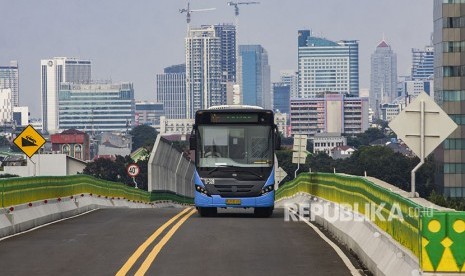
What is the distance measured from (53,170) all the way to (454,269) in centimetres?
12415

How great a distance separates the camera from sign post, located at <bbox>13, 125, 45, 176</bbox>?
47844 mm

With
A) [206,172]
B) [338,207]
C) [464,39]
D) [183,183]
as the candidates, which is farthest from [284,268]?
[464,39]

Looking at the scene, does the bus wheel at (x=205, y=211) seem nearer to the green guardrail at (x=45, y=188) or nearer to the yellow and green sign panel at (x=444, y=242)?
the green guardrail at (x=45, y=188)

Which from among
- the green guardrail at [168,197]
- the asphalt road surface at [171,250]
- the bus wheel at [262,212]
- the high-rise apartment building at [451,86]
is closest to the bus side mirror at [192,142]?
the bus wheel at [262,212]

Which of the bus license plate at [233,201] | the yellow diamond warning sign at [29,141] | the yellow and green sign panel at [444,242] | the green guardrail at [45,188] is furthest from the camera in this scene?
the yellow diamond warning sign at [29,141]

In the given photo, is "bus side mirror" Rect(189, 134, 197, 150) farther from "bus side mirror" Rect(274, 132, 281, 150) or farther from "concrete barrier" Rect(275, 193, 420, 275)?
"concrete barrier" Rect(275, 193, 420, 275)

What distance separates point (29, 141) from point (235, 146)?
13.9 meters

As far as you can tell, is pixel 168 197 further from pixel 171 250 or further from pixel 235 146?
pixel 171 250

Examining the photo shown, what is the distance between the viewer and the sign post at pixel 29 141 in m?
47.8

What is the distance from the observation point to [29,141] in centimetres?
4809

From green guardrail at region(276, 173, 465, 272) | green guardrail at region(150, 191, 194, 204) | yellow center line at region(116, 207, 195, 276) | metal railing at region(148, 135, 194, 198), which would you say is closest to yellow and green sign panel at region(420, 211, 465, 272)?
green guardrail at region(276, 173, 465, 272)

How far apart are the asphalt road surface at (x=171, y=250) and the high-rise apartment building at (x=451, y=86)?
384 ft

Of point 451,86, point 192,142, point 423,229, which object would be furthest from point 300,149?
point 451,86

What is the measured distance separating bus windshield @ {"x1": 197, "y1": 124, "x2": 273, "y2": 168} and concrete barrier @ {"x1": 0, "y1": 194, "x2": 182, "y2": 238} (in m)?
3.98
